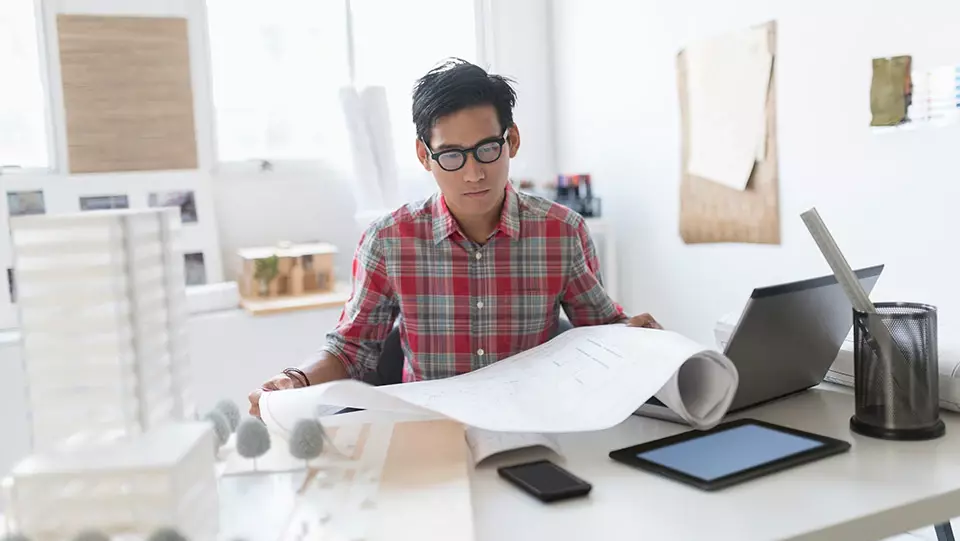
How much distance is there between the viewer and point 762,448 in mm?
885

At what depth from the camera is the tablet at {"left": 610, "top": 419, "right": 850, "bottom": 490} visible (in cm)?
82

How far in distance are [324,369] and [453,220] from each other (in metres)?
0.35

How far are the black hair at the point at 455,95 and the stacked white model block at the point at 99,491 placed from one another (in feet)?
2.82

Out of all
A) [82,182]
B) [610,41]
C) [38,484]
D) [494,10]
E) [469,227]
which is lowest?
[38,484]

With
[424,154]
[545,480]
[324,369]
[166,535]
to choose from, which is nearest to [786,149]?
[424,154]

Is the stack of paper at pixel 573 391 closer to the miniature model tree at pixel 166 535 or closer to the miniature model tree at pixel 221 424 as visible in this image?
the miniature model tree at pixel 221 424

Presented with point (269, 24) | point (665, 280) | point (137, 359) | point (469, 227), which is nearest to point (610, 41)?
point (665, 280)

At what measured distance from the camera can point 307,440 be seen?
0.83m

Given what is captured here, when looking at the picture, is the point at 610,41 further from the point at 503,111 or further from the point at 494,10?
the point at 503,111

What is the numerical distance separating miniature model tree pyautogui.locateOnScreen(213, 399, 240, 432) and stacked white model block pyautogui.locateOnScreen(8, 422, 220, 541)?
0.29 metres

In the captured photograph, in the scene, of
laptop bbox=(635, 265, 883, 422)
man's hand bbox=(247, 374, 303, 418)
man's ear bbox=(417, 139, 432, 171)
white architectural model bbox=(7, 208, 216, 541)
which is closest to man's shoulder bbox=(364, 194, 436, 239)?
man's ear bbox=(417, 139, 432, 171)

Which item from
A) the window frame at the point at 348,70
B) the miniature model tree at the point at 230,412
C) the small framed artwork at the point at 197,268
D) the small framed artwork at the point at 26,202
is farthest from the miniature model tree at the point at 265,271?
the miniature model tree at the point at 230,412

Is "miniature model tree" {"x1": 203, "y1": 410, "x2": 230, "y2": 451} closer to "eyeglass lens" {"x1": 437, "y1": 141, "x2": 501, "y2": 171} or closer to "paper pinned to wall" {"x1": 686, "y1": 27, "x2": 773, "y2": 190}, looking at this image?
"eyeglass lens" {"x1": 437, "y1": 141, "x2": 501, "y2": 171}

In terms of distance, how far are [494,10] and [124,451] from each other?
10.1 feet
